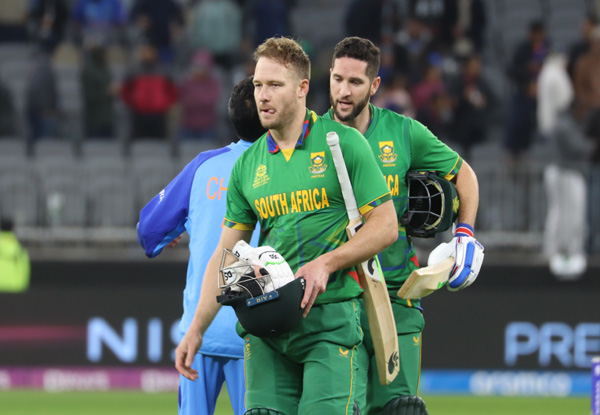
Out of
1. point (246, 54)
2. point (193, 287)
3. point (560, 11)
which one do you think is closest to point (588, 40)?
point (560, 11)

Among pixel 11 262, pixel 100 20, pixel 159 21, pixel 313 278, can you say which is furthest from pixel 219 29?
pixel 313 278

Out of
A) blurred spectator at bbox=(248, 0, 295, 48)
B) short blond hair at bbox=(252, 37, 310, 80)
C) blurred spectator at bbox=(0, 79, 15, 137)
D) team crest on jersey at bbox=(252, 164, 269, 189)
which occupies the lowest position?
team crest on jersey at bbox=(252, 164, 269, 189)

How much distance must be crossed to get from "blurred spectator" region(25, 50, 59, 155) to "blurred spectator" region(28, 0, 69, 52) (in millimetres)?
1112

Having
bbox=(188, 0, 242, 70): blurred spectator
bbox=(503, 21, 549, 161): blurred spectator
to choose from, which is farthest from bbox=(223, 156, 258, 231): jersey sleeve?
bbox=(188, 0, 242, 70): blurred spectator

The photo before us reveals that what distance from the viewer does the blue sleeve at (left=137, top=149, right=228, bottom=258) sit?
6.16 m

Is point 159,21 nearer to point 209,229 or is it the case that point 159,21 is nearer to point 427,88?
point 427,88

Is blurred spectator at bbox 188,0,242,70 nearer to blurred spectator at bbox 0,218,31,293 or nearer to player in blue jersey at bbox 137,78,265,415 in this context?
blurred spectator at bbox 0,218,31,293

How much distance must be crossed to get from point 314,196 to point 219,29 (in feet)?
38.8

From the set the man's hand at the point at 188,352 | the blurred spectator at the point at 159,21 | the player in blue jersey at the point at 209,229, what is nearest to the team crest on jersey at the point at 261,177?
the player in blue jersey at the point at 209,229

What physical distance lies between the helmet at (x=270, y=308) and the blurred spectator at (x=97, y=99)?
10.8 metres

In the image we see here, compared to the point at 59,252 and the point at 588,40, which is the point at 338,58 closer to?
the point at 59,252

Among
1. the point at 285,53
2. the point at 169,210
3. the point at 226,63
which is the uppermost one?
the point at 226,63

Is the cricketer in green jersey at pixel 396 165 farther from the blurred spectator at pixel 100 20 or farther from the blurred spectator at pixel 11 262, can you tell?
the blurred spectator at pixel 100 20

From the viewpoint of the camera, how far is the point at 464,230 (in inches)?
247
